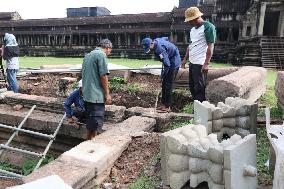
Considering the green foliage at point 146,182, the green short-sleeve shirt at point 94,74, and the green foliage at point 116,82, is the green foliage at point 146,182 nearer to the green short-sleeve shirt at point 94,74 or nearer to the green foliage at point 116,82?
the green short-sleeve shirt at point 94,74

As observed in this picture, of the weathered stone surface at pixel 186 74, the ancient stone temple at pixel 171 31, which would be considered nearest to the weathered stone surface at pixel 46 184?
the weathered stone surface at pixel 186 74

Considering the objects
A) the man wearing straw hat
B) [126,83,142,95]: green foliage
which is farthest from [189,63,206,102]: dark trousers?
[126,83,142,95]: green foliage

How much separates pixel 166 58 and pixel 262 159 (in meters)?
2.78

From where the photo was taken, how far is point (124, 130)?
4457 mm

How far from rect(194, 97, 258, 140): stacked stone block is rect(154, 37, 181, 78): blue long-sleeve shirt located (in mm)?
1988

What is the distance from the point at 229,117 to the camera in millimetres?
3797

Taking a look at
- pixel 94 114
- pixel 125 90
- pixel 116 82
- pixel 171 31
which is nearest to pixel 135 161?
pixel 94 114

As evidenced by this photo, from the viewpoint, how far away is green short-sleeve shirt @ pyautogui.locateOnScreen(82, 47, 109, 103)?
423cm

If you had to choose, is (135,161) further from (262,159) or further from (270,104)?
(270,104)

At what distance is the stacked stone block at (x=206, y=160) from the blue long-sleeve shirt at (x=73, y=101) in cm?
245

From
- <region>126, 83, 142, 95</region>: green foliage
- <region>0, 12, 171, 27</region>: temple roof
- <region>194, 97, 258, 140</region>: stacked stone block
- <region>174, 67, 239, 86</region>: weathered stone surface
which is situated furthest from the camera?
<region>0, 12, 171, 27</region>: temple roof

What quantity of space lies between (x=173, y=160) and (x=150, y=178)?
62cm

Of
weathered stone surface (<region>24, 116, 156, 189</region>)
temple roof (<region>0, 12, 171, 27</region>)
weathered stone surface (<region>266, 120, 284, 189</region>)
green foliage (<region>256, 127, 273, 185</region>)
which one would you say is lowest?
weathered stone surface (<region>24, 116, 156, 189</region>)

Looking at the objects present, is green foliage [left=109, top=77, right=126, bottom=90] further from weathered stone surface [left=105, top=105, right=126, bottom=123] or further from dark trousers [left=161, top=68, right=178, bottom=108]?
weathered stone surface [left=105, top=105, right=126, bottom=123]
